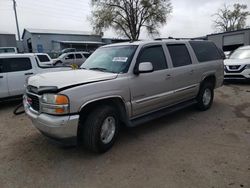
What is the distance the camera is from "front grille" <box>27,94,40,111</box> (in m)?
3.30

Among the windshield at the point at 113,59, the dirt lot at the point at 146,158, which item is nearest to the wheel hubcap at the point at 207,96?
the dirt lot at the point at 146,158

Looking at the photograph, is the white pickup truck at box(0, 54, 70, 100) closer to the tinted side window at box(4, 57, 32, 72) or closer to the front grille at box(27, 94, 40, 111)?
the tinted side window at box(4, 57, 32, 72)

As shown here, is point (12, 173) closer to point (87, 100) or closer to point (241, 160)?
point (87, 100)

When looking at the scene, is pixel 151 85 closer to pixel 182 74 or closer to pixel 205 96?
pixel 182 74

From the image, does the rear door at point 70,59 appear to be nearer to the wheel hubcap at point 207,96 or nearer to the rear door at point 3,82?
the rear door at point 3,82

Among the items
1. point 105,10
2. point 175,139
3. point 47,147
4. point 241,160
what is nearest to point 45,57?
point 47,147

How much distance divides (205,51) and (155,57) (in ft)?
7.14

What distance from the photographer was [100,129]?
130 inches

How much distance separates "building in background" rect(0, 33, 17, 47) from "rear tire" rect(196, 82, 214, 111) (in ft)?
114

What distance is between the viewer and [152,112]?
4.28m

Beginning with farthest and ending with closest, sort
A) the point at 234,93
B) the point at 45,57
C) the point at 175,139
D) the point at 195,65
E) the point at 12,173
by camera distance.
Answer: the point at 45,57, the point at 234,93, the point at 195,65, the point at 175,139, the point at 12,173

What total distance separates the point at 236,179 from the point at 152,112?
1.94 metres

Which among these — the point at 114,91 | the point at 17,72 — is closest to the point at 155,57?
A: the point at 114,91

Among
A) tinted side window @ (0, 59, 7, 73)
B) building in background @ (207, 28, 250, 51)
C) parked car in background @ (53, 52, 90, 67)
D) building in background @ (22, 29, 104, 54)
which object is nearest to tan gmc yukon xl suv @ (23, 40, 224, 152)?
tinted side window @ (0, 59, 7, 73)
